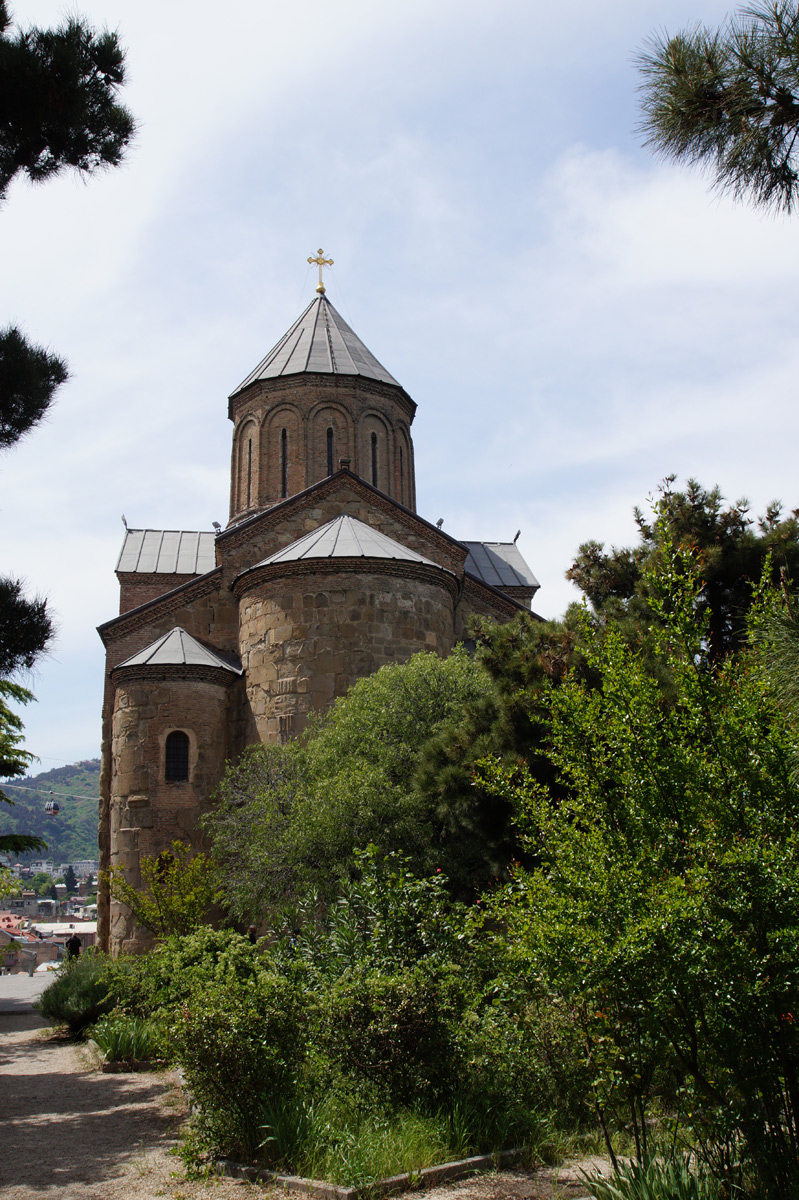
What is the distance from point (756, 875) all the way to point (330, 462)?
61.8 feet

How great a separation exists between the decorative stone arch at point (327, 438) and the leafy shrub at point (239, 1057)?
16750mm

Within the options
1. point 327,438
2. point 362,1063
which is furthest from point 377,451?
point 362,1063

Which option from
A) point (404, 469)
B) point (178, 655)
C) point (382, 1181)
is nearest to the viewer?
point (382, 1181)

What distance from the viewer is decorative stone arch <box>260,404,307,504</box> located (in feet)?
73.2

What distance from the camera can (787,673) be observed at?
14.1 ft

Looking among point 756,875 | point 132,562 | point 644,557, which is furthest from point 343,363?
point 756,875

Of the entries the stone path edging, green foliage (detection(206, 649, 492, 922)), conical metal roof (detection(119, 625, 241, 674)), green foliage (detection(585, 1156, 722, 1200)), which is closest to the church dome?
conical metal roof (detection(119, 625, 241, 674))

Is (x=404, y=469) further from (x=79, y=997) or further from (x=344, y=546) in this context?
(x=79, y=997)

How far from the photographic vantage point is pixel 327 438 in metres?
22.5

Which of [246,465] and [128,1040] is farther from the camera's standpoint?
[246,465]

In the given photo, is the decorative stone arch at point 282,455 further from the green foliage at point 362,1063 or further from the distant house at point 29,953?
the distant house at point 29,953

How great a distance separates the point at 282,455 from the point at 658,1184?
19.4 metres

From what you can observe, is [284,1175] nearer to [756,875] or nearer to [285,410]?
[756,875]

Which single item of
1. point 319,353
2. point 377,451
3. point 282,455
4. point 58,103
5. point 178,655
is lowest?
point 178,655
